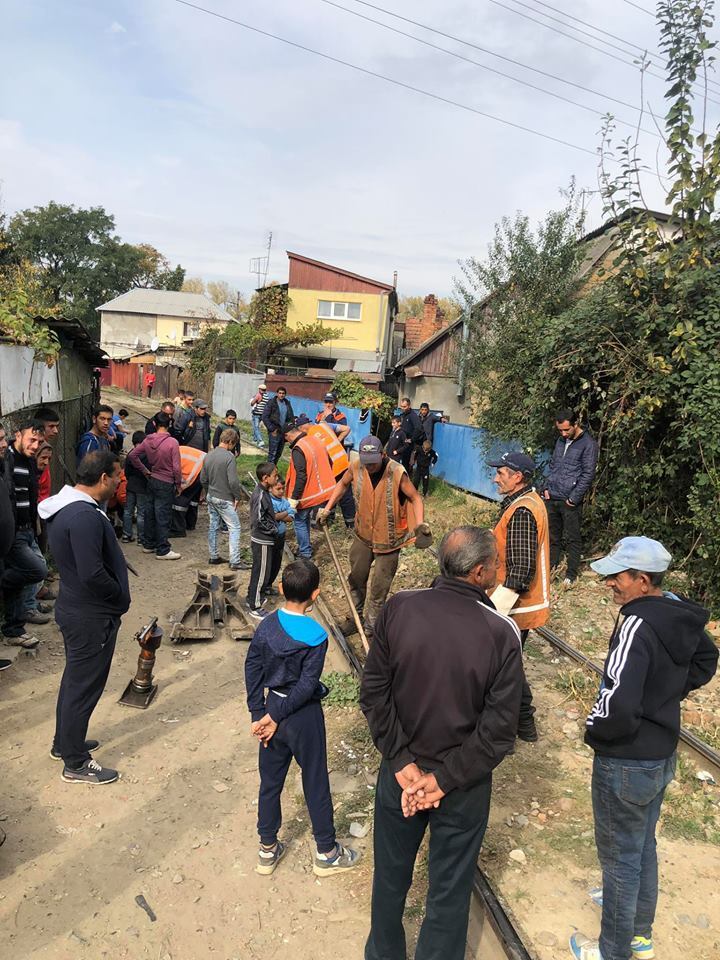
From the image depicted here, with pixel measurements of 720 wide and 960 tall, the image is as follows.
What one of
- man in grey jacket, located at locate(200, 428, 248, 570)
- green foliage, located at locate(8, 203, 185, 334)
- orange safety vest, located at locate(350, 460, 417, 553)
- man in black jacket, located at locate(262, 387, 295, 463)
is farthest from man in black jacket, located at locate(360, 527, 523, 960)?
green foliage, located at locate(8, 203, 185, 334)

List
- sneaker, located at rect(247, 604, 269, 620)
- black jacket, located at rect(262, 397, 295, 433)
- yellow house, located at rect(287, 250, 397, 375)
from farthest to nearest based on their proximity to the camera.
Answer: yellow house, located at rect(287, 250, 397, 375) < black jacket, located at rect(262, 397, 295, 433) < sneaker, located at rect(247, 604, 269, 620)

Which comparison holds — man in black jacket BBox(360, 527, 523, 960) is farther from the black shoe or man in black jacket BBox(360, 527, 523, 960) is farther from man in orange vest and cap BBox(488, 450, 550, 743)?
the black shoe

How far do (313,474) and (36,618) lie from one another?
133 inches

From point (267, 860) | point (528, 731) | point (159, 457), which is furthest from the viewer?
point (159, 457)

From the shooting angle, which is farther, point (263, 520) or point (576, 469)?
point (576, 469)

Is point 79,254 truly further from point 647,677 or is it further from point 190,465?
point 647,677

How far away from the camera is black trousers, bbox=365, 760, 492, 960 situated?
247cm

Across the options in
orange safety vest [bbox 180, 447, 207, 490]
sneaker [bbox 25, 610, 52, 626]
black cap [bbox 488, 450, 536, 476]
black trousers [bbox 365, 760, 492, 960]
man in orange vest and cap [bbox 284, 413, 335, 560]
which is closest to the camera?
black trousers [bbox 365, 760, 492, 960]

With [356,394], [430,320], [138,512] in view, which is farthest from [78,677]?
[430,320]

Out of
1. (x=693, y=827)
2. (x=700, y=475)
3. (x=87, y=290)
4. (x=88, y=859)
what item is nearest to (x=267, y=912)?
(x=88, y=859)

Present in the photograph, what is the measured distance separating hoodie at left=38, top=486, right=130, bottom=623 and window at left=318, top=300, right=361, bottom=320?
31.7 m

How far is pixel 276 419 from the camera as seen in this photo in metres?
13.4

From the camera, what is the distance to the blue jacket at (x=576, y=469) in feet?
24.8

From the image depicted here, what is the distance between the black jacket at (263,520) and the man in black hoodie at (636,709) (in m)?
4.52
